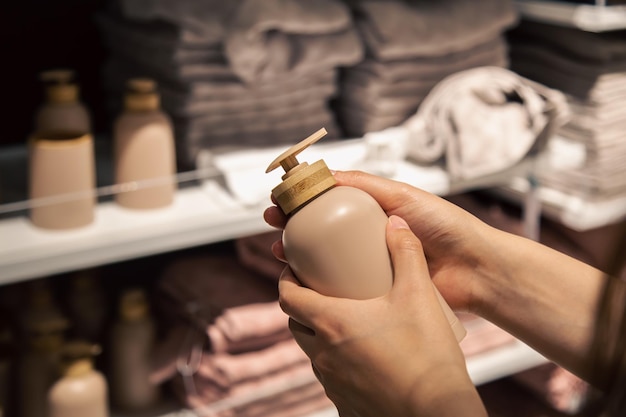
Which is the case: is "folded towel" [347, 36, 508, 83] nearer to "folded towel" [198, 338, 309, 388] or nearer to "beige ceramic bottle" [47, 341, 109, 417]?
"folded towel" [198, 338, 309, 388]

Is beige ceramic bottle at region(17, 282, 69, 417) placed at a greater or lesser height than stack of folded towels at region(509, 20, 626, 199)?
lesser

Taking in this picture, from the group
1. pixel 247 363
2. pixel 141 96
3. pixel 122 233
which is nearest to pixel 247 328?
pixel 247 363

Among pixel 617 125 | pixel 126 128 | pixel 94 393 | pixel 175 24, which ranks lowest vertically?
pixel 94 393

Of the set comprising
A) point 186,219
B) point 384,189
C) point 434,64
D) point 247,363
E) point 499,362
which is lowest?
point 499,362

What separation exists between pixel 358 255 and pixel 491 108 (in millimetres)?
806

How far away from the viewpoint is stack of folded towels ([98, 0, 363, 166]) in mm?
1254

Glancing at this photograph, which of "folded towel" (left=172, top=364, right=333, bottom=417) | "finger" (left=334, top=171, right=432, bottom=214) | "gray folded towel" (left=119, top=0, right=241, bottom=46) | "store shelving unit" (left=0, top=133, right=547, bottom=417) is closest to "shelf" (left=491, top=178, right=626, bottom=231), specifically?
"store shelving unit" (left=0, top=133, right=547, bottom=417)

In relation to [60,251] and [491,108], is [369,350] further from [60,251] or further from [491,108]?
[491,108]

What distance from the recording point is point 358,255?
2.15ft

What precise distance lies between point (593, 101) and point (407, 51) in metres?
0.39

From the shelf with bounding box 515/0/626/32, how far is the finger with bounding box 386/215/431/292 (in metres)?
0.97

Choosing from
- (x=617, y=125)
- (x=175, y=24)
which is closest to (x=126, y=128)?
(x=175, y=24)

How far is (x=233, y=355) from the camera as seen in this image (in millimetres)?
1396

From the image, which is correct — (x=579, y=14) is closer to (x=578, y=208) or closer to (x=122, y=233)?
(x=578, y=208)
